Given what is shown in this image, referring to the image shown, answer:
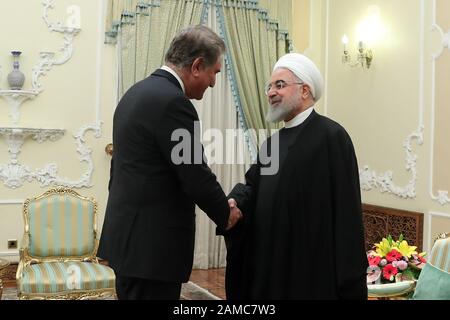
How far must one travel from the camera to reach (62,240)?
4.47 metres

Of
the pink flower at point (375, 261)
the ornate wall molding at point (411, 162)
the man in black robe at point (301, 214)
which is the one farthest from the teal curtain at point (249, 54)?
the man in black robe at point (301, 214)

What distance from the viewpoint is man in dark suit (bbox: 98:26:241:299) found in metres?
2.21

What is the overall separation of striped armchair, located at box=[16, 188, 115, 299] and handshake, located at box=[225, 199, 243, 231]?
→ 1.79 meters

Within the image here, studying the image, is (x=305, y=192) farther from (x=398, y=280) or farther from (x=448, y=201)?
(x=448, y=201)

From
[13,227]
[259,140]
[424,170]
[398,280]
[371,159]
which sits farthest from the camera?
[259,140]

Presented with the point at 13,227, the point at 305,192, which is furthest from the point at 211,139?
→ the point at 305,192

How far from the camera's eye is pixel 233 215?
2576 millimetres

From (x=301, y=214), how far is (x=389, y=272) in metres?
0.94

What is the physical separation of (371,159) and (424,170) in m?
0.73

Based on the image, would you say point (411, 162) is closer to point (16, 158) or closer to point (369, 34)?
point (369, 34)

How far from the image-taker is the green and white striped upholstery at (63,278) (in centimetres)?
391

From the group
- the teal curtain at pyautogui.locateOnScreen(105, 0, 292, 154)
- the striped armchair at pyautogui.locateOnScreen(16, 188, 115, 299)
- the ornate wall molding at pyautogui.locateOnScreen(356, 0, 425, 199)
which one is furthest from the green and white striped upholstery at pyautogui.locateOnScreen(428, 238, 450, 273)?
the teal curtain at pyautogui.locateOnScreen(105, 0, 292, 154)

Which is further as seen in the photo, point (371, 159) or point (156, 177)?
point (371, 159)

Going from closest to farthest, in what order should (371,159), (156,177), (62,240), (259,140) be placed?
1. (156,177)
2. (62,240)
3. (371,159)
4. (259,140)
